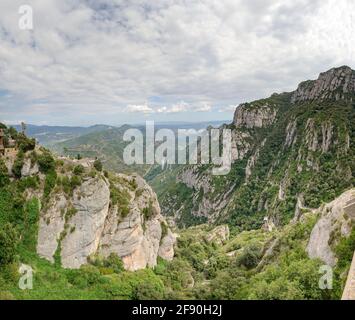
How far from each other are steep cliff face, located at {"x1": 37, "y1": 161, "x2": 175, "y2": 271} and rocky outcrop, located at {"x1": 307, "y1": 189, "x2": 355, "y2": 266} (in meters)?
37.2

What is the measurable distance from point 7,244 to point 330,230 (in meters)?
47.8

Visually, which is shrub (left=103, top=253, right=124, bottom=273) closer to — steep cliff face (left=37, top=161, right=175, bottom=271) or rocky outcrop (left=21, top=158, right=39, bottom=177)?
steep cliff face (left=37, top=161, right=175, bottom=271)

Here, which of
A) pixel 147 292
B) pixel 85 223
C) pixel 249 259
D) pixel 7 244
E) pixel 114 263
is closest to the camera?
pixel 7 244

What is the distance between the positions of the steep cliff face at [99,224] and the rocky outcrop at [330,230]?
37.2m

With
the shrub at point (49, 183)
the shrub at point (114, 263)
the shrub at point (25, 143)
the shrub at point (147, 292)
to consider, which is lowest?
the shrub at point (147, 292)

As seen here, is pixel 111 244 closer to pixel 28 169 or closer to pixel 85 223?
pixel 85 223

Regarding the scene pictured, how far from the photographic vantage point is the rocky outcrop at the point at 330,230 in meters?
46.8

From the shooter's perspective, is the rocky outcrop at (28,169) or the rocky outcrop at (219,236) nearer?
the rocky outcrop at (28,169)

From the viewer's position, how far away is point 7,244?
6050cm

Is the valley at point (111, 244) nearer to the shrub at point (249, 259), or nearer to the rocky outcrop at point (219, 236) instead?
the shrub at point (249, 259)

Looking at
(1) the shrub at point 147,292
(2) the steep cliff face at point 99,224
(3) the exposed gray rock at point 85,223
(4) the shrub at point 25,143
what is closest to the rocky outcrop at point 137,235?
(2) the steep cliff face at point 99,224

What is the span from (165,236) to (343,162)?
12567 centimetres

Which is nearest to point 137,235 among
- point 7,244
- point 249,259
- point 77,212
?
point 77,212
